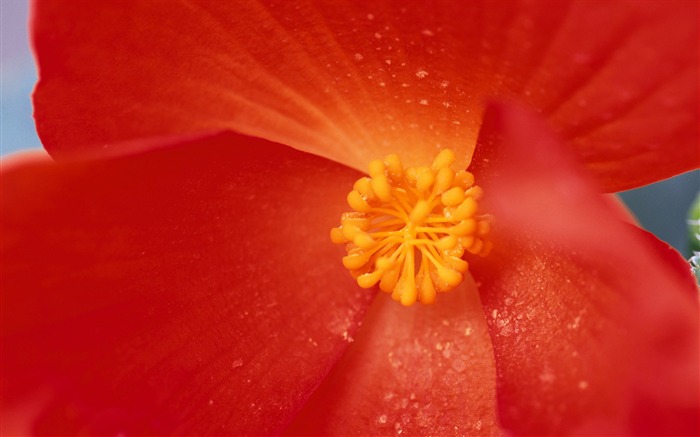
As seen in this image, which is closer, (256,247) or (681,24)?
(681,24)

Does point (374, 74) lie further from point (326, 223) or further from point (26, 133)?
point (26, 133)

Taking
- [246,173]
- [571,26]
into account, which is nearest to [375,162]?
[246,173]

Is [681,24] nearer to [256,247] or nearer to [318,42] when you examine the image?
[318,42]

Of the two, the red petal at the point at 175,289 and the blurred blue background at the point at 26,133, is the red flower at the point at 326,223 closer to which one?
the red petal at the point at 175,289

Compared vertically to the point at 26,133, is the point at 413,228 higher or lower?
higher

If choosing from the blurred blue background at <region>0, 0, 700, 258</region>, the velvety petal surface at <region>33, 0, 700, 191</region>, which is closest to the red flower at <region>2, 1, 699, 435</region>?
the velvety petal surface at <region>33, 0, 700, 191</region>

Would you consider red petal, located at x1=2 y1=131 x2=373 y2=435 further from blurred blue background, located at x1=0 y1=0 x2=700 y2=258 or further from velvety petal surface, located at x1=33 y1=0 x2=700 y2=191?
blurred blue background, located at x1=0 y1=0 x2=700 y2=258

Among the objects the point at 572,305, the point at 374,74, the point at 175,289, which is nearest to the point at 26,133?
the point at 175,289

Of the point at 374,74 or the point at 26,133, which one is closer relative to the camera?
the point at 374,74
